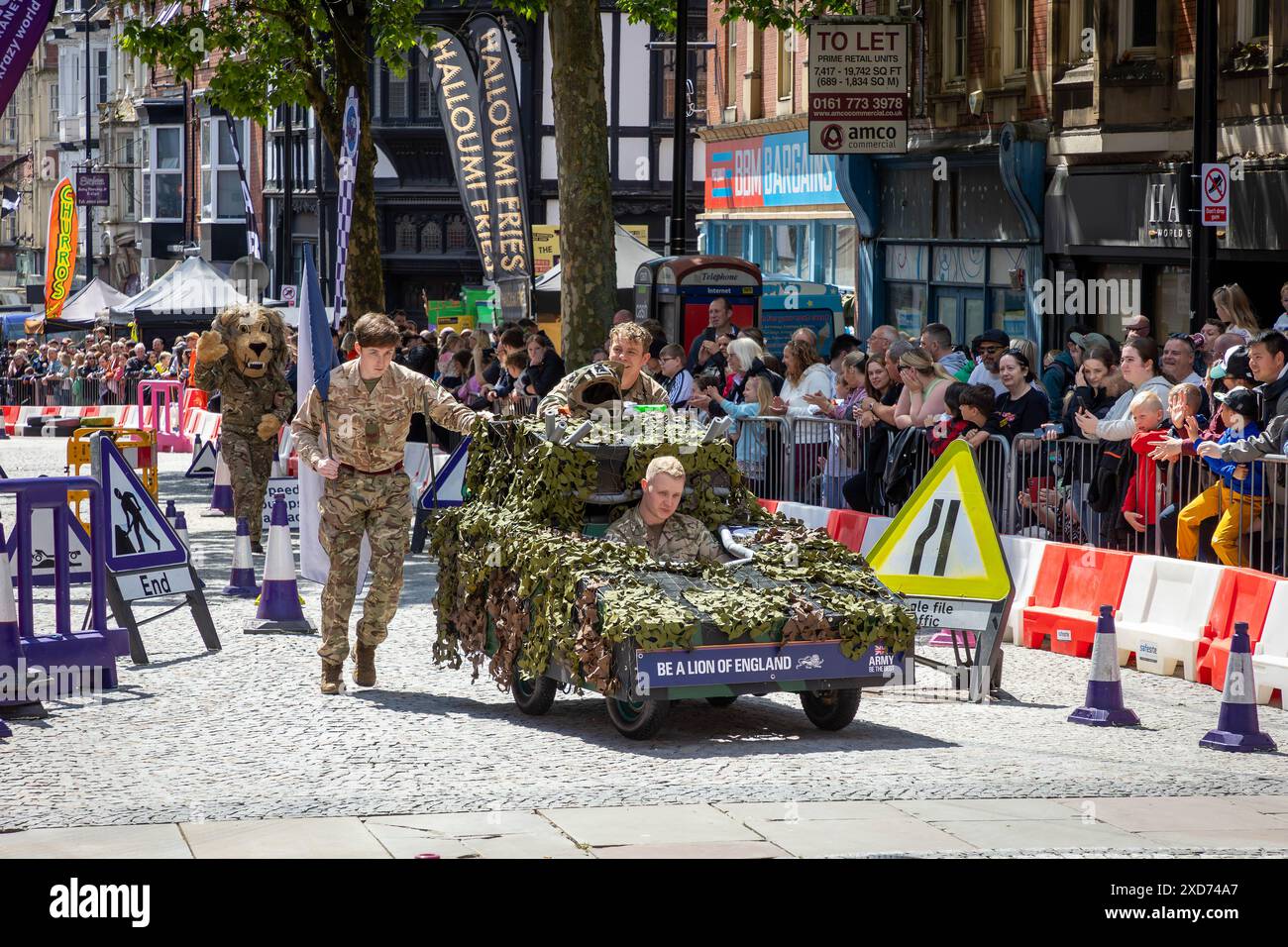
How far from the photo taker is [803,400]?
1686 centimetres

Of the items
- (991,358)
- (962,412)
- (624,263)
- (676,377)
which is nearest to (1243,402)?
(962,412)

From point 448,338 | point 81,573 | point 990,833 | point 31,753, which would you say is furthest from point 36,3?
point 448,338

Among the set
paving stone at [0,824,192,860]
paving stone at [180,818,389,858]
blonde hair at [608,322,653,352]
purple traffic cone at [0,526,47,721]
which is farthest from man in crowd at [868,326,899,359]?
paving stone at [0,824,192,860]

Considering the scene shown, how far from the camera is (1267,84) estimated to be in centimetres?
2164

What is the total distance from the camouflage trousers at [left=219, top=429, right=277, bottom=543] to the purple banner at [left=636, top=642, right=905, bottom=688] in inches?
342

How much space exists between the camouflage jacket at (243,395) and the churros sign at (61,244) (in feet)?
97.7

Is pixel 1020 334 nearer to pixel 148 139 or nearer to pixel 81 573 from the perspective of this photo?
pixel 81 573

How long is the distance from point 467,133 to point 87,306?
1871cm

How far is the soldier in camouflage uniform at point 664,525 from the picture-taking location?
10.5 meters

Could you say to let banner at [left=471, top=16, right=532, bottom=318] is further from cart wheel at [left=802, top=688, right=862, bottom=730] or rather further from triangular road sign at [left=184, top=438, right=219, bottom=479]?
cart wheel at [left=802, top=688, right=862, bottom=730]

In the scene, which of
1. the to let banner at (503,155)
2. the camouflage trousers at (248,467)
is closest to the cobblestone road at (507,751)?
the camouflage trousers at (248,467)

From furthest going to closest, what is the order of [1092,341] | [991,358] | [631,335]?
[991,358]
[1092,341]
[631,335]

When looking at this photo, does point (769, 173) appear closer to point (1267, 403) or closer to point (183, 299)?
point (183, 299)

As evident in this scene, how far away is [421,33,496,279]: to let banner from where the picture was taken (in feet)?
109
